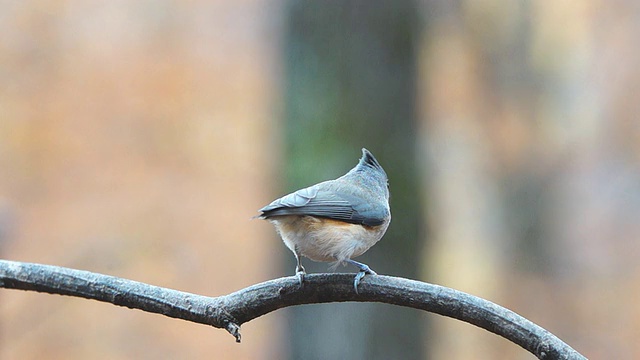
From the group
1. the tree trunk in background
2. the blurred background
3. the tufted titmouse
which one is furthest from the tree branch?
the blurred background

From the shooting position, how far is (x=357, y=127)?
430 cm

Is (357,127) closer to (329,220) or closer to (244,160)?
(329,220)

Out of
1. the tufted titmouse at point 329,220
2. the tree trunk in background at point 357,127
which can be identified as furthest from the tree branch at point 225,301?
the tree trunk in background at point 357,127

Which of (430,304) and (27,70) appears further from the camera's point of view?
(27,70)

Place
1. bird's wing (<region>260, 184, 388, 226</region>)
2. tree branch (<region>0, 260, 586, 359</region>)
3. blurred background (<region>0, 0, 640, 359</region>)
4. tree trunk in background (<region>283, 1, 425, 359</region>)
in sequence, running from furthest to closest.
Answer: blurred background (<region>0, 0, 640, 359</region>)
tree trunk in background (<region>283, 1, 425, 359</region>)
bird's wing (<region>260, 184, 388, 226</region>)
tree branch (<region>0, 260, 586, 359</region>)

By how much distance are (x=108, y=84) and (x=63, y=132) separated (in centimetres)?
67

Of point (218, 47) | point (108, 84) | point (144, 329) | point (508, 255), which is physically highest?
point (218, 47)

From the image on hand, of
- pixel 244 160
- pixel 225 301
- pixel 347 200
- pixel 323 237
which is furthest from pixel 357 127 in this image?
pixel 244 160

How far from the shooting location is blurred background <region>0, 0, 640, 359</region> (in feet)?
24.4

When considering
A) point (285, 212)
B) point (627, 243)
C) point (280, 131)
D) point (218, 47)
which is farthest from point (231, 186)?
point (285, 212)

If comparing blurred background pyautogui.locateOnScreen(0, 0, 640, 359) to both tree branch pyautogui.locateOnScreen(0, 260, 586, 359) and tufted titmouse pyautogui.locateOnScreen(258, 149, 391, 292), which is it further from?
tree branch pyautogui.locateOnScreen(0, 260, 586, 359)

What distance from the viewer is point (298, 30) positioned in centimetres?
455

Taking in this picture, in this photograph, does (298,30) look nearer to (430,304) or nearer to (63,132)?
(430,304)

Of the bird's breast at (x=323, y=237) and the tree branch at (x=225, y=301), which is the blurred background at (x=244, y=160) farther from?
the tree branch at (x=225, y=301)
